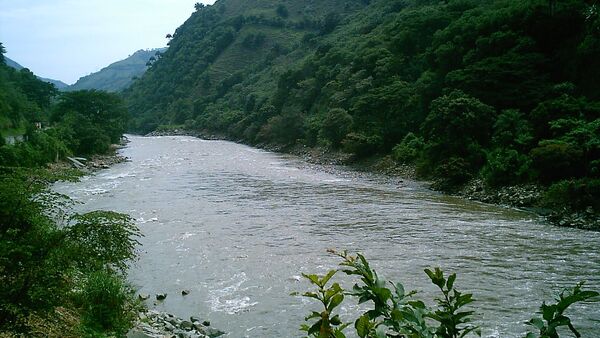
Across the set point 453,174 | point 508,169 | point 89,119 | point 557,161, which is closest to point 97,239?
point 557,161

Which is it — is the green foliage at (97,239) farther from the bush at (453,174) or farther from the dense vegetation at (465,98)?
the bush at (453,174)

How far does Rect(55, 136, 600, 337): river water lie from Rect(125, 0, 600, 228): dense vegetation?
12.1 ft

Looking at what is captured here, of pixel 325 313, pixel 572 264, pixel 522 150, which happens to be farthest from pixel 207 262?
pixel 522 150

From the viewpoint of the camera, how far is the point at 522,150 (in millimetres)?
23906

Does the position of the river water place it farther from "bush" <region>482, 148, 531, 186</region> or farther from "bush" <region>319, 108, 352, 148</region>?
"bush" <region>319, 108, 352, 148</region>

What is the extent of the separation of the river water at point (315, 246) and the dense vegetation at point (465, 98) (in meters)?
3.70

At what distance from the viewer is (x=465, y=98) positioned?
27156mm

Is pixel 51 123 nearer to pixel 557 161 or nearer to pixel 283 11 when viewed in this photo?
pixel 557 161

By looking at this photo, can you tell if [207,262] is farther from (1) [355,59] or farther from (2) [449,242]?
(1) [355,59]

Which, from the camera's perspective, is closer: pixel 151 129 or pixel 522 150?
pixel 522 150

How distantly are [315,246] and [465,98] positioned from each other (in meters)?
16.8

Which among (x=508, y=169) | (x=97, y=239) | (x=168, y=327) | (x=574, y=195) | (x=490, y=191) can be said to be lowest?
(x=168, y=327)

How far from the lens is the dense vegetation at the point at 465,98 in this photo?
2233 centimetres

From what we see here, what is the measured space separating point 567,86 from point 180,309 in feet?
80.7
